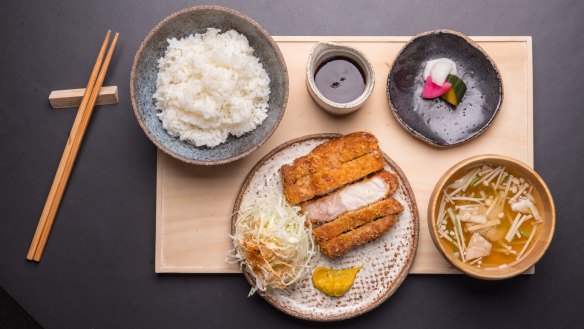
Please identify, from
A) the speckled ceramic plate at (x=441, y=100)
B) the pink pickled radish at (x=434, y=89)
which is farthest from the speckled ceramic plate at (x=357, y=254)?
the pink pickled radish at (x=434, y=89)

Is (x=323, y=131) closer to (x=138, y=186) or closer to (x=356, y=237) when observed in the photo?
(x=356, y=237)

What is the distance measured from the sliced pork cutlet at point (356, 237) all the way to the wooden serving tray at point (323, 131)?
0.29 m

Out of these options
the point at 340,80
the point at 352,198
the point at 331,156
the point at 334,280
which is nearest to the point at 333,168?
the point at 331,156

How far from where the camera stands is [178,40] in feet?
9.04

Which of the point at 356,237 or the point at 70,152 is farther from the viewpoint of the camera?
the point at 70,152

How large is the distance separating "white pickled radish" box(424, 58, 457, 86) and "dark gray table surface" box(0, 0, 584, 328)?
1.03 ft

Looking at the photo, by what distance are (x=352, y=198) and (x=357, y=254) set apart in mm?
340

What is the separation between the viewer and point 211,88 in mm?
2594

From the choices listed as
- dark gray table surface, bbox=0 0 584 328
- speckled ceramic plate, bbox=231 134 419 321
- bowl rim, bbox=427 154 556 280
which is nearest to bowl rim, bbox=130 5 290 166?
speckled ceramic plate, bbox=231 134 419 321

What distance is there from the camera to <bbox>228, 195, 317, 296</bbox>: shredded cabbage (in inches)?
106

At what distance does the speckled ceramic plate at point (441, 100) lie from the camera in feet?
9.47

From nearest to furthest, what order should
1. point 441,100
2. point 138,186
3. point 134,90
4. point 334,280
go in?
point 134,90 < point 334,280 < point 441,100 < point 138,186

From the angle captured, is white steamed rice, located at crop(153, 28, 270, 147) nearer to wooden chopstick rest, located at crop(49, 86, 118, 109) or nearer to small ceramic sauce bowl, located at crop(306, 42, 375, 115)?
small ceramic sauce bowl, located at crop(306, 42, 375, 115)

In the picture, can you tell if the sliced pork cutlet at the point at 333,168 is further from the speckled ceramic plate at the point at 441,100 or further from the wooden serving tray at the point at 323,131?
the speckled ceramic plate at the point at 441,100
